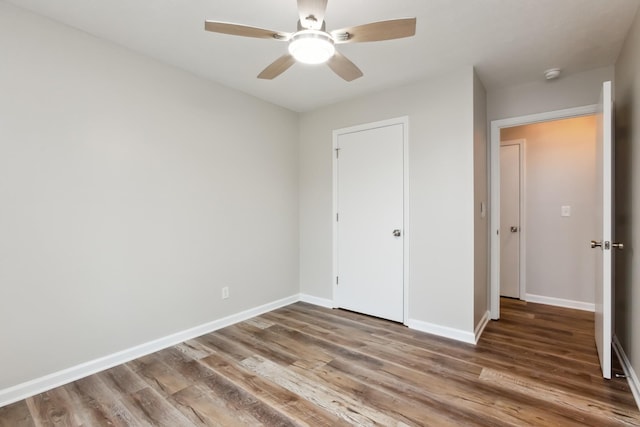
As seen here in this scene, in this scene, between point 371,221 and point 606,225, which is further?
point 371,221

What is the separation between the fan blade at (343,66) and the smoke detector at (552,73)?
196 cm

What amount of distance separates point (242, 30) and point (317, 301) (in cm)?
310

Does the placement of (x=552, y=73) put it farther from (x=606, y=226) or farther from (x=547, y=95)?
(x=606, y=226)

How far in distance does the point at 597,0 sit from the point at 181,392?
353 cm

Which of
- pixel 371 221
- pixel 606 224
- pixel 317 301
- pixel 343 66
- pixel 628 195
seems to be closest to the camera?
pixel 343 66

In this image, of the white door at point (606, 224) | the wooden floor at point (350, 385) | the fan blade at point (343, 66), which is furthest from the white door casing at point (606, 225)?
the fan blade at point (343, 66)

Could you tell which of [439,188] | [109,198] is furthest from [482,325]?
[109,198]

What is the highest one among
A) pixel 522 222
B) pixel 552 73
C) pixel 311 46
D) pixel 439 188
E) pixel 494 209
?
pixel 552 73

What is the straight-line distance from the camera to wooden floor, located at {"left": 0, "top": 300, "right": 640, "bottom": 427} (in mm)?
1749

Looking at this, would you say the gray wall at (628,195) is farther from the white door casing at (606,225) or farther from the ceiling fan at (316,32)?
the ceiling fan at (316,32)

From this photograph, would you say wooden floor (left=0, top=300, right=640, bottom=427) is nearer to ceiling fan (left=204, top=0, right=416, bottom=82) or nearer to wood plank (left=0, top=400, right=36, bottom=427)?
wood plank (left=0, top=400, right=36, bottom=427)

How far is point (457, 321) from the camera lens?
9.14 feet

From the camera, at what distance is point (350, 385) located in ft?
6.79

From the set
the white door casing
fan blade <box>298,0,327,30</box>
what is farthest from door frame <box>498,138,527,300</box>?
fan blade <box>298,0,327,30</box>
